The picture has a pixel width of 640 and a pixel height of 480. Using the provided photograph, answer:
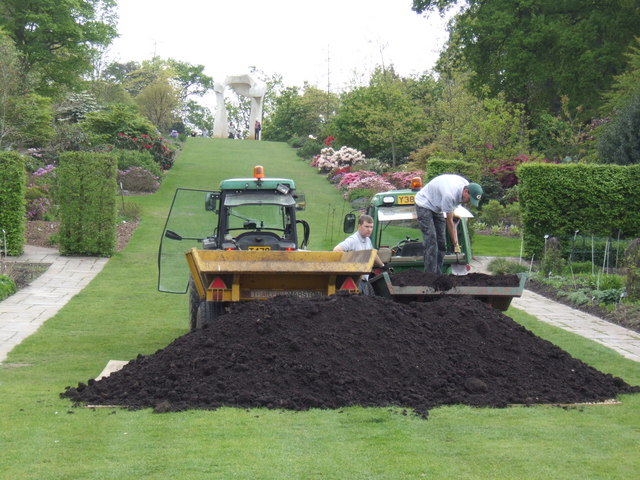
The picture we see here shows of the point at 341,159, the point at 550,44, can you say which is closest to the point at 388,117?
the point at 341,159

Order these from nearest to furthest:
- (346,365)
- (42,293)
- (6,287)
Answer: (346,365) → (6,287) → (42,293)

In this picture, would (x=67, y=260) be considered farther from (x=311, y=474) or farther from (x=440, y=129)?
(x=440, y=129)

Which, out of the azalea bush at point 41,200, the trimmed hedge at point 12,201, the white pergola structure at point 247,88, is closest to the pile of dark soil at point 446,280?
the trimmed hedge at point 12,201

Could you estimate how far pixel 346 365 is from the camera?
24.7 feet

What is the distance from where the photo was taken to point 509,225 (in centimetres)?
2723

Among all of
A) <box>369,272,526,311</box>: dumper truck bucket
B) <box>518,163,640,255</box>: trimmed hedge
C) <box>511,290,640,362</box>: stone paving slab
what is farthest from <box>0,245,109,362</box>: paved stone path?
<box>518,163,640,255</box>: trimmed hedge

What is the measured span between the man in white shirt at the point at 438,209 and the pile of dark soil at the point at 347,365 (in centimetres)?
224

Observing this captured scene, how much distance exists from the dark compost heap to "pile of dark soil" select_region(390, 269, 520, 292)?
1137 millimetres

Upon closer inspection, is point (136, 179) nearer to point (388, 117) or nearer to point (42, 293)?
point (388, 117)

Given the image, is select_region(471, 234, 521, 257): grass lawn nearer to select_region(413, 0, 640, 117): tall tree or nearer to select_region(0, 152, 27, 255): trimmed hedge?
select_region(0, 152, 27, 255): trimmed hedge

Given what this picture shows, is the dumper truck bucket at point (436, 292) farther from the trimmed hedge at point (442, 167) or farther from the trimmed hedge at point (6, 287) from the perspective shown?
the trimmed hedge at point (442, 167)

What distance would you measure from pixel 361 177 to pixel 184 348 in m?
27.9

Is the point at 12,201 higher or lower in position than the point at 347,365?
higher

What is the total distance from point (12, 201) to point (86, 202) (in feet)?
5.29
